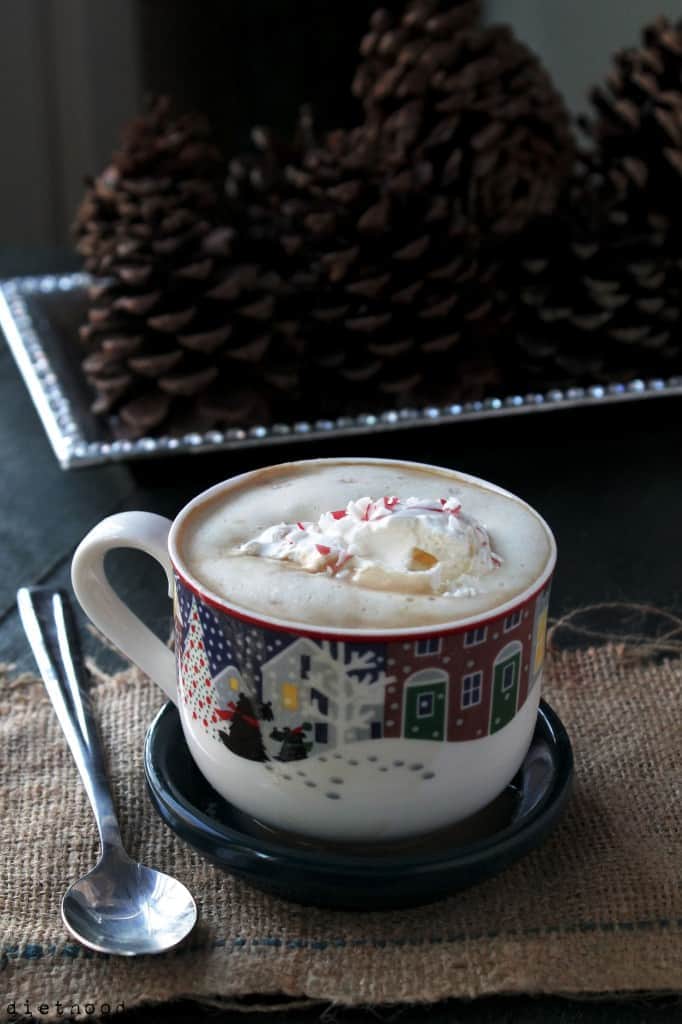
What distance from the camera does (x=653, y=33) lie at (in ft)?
3.30

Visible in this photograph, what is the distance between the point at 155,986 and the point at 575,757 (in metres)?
0.22

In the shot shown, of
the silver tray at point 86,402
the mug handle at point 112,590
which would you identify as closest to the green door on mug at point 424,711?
the mug handle at point 112,590

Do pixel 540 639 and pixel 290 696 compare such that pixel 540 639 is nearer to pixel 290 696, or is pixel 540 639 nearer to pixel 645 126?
pixel 290 696

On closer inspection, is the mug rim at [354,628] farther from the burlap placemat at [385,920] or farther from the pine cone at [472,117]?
the pine cone at [472,117]

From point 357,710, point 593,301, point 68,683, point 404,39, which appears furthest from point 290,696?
point 404,39

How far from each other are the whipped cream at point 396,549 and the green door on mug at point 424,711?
1.4 inches

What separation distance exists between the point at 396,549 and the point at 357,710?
6 cm

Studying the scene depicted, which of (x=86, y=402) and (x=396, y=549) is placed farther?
(x=86, y=402)

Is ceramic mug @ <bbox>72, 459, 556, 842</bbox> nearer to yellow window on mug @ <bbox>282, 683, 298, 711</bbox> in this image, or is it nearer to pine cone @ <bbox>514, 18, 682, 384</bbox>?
yellow window on mug @ <bbox>282, 683, 298, 711</bbox>

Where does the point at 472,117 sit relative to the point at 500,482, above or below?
above

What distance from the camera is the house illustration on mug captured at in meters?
0.40

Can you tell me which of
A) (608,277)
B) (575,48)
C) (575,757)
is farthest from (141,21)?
(575,757)

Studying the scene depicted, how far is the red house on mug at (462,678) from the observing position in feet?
1.33

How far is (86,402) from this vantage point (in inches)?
34.0
